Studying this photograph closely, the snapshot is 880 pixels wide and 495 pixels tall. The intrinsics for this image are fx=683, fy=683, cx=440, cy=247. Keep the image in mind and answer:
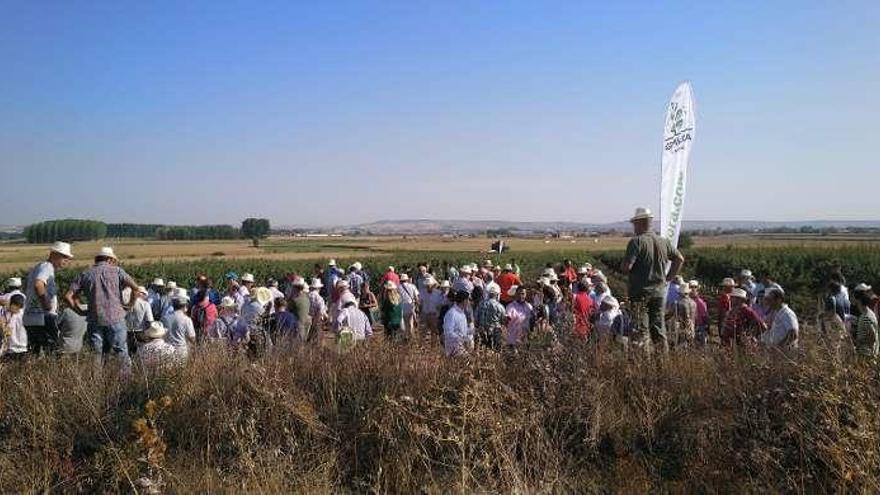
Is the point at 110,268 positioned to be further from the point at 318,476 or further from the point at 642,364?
the point at 642,364

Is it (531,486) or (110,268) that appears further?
(110,268)

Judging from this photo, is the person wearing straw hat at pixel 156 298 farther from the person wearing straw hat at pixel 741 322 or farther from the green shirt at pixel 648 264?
the person wearing straw hat at pixel 741 322

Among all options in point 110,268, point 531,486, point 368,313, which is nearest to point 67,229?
point 368,313

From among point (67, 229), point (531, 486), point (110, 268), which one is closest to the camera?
point (531, 486)

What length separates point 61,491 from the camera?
409 centimetres

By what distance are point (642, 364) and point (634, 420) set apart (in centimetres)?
62

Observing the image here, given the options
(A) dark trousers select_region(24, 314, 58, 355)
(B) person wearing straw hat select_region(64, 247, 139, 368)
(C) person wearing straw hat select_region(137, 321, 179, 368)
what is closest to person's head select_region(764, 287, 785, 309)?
(C) person wearing straw hat select_region(137, 321, 179, 368)

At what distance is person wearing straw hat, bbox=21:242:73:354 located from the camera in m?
8.23

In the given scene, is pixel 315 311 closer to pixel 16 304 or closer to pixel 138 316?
pixel 138 316

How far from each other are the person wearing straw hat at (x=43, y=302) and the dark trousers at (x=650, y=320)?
665 cm

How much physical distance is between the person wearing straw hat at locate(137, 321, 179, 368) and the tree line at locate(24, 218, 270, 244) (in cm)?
8249

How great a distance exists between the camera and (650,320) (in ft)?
24.0

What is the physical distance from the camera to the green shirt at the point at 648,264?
7.33m

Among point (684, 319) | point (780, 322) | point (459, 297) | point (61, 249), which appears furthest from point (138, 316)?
point (780, 322)
